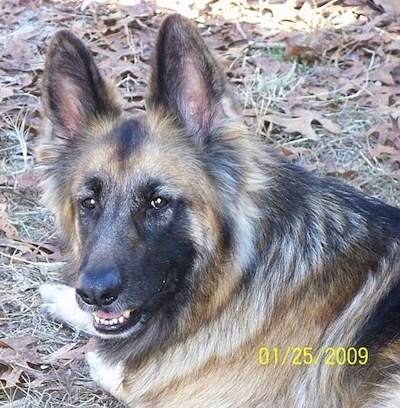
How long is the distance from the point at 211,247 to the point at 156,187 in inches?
14.8

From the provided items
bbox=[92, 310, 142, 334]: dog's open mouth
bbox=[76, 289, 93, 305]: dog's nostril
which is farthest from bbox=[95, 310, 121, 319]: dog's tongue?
bbox=[76, 289, 93, 305]: dog's nostril

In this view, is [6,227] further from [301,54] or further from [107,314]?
[301,54]

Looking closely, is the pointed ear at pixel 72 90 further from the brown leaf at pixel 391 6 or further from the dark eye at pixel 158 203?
the brown leaf at pixel 391 6

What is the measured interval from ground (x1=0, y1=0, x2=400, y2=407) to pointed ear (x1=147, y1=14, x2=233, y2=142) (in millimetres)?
1545

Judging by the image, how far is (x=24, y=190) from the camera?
6.24m

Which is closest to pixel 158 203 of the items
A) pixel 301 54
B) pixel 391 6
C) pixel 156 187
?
pixel 156 187

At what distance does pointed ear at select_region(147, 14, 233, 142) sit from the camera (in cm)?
366

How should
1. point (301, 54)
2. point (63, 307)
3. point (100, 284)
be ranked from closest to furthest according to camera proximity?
point (100, 284) < point (63, 307) < point (301, 54)

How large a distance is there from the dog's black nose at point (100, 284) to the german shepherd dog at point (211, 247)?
0.13ft

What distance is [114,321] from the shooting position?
3826 mm

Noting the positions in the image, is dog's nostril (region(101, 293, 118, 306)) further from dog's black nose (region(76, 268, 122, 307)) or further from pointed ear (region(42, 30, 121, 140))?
pointed ear (region(42, 30, 121, 140))

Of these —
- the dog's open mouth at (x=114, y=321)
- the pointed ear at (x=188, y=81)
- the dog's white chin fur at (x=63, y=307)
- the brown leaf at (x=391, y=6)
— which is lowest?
the dog's white chin fur at (x=63, y=307)

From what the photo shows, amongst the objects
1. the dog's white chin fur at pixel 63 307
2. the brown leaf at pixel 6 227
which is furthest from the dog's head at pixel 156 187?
the brown leaf at pixel 6 227

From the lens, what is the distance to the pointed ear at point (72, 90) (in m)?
3.95
